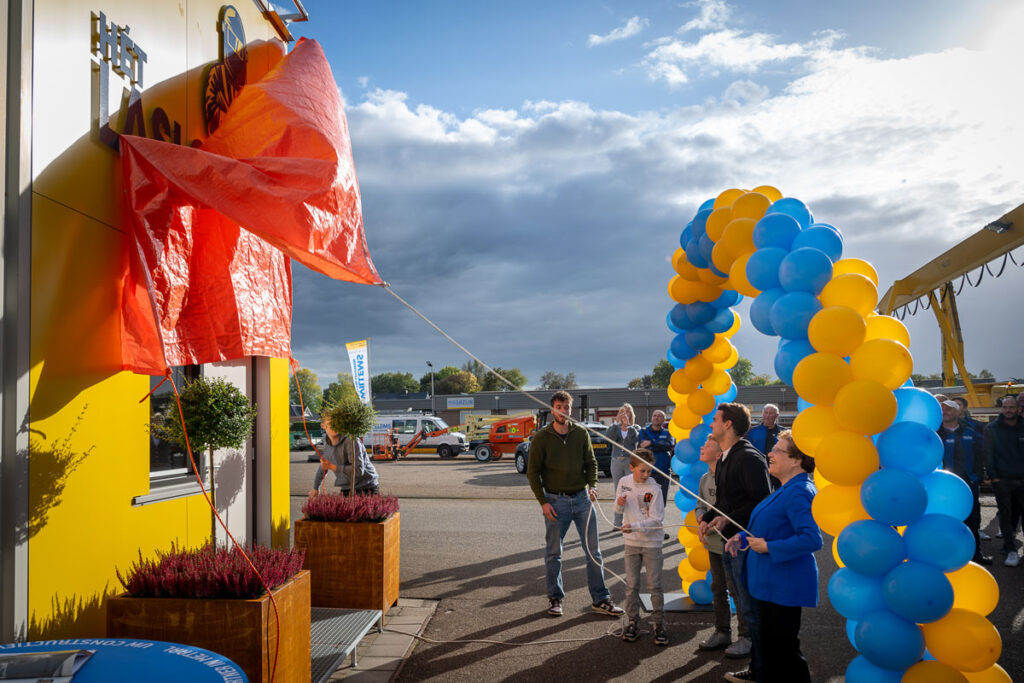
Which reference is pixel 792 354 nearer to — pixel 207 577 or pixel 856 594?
pixel 856 594

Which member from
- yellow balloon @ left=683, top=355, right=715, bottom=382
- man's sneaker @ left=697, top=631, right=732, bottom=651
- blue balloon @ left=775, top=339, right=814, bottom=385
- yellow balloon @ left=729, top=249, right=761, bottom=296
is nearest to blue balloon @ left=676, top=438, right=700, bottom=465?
yellow balloon @ left=683, top=355, right=715, bottom=382

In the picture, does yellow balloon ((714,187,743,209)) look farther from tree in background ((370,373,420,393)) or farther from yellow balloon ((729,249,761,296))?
tree in background ((370,373,420,393))

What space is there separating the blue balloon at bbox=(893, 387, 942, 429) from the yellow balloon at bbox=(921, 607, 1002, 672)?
1050 millimetres

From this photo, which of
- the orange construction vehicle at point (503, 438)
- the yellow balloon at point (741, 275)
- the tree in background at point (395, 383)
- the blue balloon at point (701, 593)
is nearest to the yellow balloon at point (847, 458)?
the yellow balloon at point (741, 275)

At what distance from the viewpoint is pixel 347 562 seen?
590 cm

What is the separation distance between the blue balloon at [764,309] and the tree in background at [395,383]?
124962 millimetres

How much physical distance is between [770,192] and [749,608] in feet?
10.2

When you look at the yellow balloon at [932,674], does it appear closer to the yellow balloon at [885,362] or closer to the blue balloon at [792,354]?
the yellow balloon at [885,362]

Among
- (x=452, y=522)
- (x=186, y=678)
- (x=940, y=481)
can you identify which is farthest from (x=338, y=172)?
(x=452, y=522)

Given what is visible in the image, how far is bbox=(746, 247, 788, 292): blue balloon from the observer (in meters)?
4.53

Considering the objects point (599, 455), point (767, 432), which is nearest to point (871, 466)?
point (767, 432)

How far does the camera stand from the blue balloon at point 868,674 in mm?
3736

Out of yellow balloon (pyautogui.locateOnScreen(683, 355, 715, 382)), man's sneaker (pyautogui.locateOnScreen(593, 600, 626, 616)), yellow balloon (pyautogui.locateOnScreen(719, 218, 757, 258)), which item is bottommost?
man's sneaker (pyautogui.locateOnScreen(593, 600, 626, 616))

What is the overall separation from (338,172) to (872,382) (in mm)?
3581
